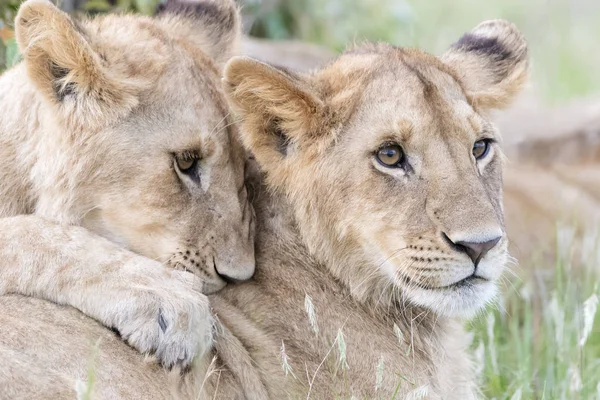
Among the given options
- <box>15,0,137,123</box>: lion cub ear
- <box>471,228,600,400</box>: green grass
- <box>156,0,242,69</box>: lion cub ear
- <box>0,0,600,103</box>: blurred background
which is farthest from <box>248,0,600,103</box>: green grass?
<box>15,0,137,123</box>: lion cub ear

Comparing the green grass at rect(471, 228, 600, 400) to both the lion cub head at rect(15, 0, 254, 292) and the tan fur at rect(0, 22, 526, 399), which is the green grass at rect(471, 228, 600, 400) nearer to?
the tan fur at rect(0, 22, 526, 399)

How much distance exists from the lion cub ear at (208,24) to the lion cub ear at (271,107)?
0.93 metres

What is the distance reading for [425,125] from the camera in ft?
11.1

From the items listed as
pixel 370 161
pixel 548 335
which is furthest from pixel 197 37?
pixel 548 335

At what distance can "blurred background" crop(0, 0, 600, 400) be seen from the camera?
439cm

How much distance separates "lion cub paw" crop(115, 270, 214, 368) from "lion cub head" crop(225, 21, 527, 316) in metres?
→ 0.52

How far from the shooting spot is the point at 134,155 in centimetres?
361

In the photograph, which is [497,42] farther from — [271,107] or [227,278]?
[227,278]

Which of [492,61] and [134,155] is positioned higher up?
[492,61]

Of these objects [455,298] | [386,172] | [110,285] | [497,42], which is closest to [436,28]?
[497,42]

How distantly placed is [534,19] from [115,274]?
775cm

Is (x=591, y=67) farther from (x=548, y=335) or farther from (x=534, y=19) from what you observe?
(x=548, y=335)

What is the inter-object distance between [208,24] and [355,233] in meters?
1.45

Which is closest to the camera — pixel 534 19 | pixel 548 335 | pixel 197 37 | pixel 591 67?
pixel 197 37
